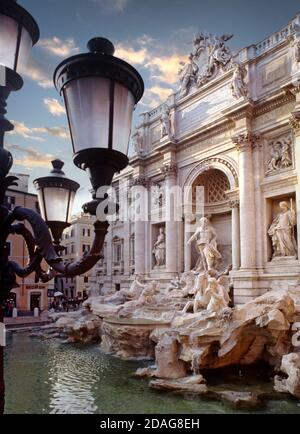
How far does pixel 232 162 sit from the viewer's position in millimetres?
16188

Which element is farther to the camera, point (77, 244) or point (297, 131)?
point (77, 244)

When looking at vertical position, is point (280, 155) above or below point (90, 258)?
above

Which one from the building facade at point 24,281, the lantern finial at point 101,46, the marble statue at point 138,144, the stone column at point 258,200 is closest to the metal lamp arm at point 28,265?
the lantern finial at point 101,46

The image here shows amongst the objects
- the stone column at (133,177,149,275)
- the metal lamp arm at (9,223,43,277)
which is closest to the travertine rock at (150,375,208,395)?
the metal lamp arm at (9,223,43,277)

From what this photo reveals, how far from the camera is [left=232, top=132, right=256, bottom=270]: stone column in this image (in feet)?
47.9

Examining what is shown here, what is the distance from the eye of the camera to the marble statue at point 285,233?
13.7m

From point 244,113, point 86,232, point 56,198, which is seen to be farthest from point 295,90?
point 86,232

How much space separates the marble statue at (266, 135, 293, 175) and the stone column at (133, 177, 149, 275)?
859cm

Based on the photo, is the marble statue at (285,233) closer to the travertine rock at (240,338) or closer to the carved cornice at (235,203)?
the carved cornice at (235,203)

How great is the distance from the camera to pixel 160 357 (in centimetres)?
932

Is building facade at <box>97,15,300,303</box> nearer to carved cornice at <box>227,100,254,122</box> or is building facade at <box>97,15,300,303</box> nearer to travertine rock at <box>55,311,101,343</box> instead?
carved cornice at <box>227,100,254,122</box>

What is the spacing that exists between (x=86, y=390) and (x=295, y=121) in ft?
38.4

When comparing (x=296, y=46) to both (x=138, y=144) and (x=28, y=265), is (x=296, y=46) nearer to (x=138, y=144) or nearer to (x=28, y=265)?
(x=138, y=144)

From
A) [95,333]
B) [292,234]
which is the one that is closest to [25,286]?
[95,333]
